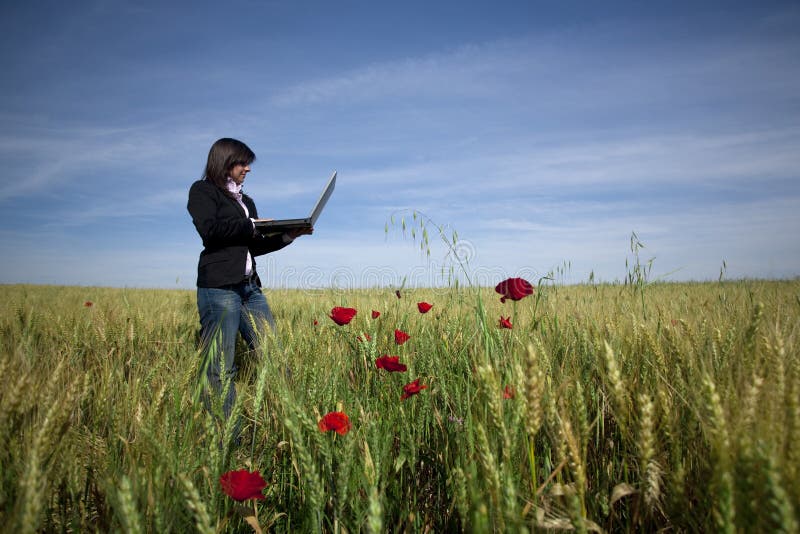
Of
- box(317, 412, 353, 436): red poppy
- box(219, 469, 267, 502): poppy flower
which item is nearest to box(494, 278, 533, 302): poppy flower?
box(317, 412, 353, 436): red poppy

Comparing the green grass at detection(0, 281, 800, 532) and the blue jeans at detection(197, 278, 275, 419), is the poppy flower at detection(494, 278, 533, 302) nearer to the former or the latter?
the green grass at detection(0, 281, 800, 532)

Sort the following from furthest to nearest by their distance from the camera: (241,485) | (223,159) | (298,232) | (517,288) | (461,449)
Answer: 1. (298,232)
2. (223,159)
3. (517,288)
4. (461,449)
5. (241,485)

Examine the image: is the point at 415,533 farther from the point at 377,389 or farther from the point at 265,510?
the point at 377,389

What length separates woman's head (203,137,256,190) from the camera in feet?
10.2

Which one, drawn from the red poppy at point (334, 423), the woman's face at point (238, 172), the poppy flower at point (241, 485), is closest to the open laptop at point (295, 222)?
the woman's face at point (238, 172)

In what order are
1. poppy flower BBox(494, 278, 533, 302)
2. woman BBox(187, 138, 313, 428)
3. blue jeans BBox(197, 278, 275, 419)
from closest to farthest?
poppy flower BBox(494, 278, 533, 302) → blue jeans BBox(197, 278, 275, 419) → woman BBox(187, 138, 313, 428)

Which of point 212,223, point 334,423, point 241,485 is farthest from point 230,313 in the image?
point 241,485

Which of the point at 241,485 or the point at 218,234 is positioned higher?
the point at 218,234

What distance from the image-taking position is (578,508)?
0.77m

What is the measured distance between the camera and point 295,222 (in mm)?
2877

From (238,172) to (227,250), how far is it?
1.99 ft

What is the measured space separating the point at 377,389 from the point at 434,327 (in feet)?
2.80

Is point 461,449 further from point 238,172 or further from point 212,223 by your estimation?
point 238,172

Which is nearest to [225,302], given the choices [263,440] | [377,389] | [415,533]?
[263,440]
